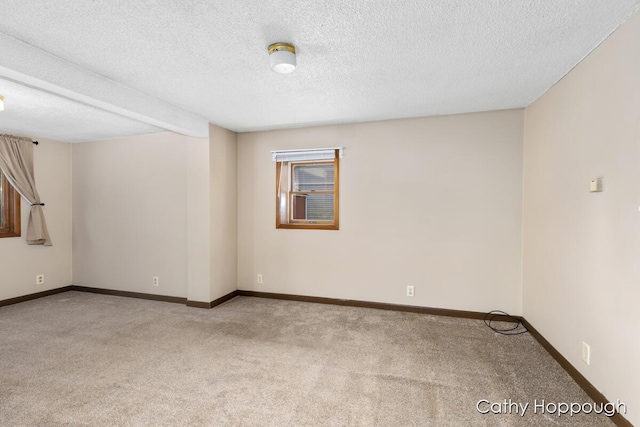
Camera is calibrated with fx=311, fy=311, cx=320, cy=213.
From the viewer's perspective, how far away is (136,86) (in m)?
2.74

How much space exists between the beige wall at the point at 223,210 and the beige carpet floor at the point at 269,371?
0.64 m

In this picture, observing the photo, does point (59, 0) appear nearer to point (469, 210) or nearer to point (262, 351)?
point (262, 351)

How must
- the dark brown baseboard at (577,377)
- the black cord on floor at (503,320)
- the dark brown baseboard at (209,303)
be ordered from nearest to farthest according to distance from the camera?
1. the dark brown baseboard at (577,377)
2. the black cord on floor at (503,320)
3. the dark brown baseboard at (209,303)

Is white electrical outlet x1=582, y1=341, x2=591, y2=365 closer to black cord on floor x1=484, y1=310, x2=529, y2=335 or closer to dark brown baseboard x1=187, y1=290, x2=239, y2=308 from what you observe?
black cord on floor x1=484, y1=310, x2=529, y2=335

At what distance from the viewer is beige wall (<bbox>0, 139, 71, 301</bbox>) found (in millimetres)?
4145

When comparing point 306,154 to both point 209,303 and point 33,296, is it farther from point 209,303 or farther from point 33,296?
point 33,296

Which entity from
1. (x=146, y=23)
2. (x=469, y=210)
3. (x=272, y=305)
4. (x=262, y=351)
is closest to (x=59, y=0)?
(x=146, y=23)

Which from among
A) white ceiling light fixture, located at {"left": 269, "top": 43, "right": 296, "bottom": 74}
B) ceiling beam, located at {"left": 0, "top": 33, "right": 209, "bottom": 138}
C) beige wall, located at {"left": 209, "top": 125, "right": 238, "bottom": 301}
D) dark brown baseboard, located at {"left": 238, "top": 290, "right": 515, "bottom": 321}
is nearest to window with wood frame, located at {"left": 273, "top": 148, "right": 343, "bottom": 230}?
beige wall, located at {"left": 209, "top": 125, "right": 238, "bottom": 301}

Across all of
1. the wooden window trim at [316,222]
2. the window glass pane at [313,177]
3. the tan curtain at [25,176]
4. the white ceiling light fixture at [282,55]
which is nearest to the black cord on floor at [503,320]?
the wooden window trim at [316,222]

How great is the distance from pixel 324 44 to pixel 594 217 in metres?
2.14

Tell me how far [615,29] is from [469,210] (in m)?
1.98

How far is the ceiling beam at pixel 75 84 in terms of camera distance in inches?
79.0

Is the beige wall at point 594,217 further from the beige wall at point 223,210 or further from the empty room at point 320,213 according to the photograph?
the beige wall at point 223,210

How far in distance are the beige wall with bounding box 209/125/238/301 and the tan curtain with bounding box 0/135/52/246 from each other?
8.44 ft
